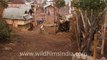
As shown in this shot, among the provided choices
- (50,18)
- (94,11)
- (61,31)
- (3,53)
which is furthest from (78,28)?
(50,18)

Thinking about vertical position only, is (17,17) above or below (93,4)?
below

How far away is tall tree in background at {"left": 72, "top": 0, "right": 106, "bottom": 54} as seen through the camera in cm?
993

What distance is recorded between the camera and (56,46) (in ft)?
50.0

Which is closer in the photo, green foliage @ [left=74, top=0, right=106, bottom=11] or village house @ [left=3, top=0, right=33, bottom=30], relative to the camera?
green foliage @ [left=74, top=0, right=106, bottom=11]

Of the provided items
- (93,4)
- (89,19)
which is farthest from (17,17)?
(93,4)

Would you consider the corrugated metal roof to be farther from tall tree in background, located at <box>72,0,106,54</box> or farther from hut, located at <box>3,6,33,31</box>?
tall tree in background, located at <box>72,0,106,54</box>

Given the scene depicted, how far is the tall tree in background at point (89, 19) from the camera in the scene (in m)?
9.93

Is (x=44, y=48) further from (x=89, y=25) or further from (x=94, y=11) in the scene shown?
(x=94, y=11)

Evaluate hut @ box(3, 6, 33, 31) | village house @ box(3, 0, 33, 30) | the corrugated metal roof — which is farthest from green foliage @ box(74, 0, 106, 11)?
the corrugated metal roof

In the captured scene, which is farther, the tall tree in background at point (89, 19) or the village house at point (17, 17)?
the village house at point (17, 17)

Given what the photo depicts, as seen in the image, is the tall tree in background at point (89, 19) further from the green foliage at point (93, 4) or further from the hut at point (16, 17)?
the hut at point (16, 17)

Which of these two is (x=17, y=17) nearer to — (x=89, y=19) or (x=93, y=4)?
(x=89, y=19)

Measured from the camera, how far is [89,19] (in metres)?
11.9

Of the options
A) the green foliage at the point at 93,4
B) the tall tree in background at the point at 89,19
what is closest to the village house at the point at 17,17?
the tall tree in background at the point at 89,19
